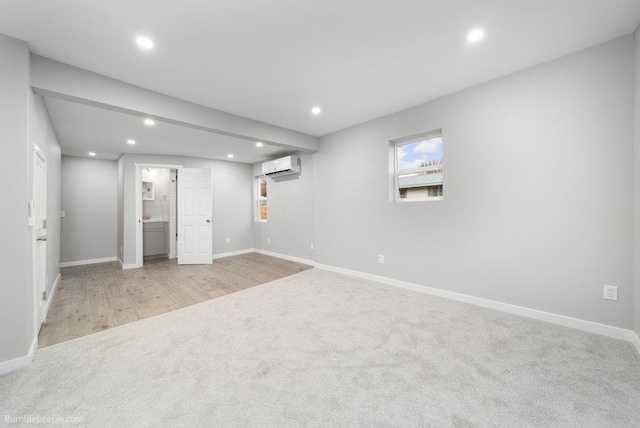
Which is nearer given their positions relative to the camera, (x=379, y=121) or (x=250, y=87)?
(x=250, y=87)

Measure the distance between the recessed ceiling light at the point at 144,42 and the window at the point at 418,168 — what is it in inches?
120

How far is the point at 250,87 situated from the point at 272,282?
9.09 feet

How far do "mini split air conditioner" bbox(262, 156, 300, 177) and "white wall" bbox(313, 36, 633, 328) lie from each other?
2112mm

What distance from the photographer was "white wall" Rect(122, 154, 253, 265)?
509cm

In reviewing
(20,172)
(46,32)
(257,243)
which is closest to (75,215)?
(257,243)

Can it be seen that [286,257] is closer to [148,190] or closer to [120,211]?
[120,211]

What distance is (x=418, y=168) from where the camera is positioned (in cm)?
349

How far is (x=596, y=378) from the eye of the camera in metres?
1.66

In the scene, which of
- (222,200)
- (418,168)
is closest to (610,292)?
(418,168)

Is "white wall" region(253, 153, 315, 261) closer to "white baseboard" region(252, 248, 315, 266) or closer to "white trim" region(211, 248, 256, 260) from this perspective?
"white baseboard" region(252, 248, 315, 266)

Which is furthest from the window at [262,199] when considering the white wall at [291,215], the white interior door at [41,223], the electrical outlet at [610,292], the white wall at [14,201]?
the electrical outlet at [610,292]

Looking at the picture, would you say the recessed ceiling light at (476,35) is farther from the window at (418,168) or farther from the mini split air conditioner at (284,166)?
the mini split air conditioner at (284,166)

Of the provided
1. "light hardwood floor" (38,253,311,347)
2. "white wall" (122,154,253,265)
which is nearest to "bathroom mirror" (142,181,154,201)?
"white wall" (122,154,253,265)

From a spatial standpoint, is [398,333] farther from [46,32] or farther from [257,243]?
[257,243]
